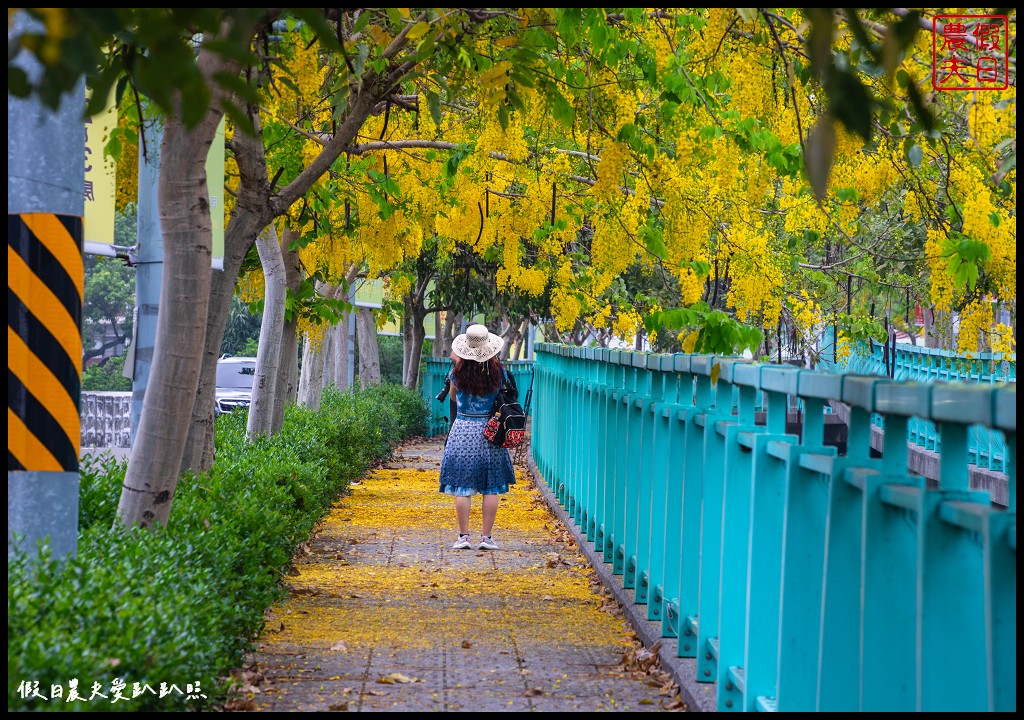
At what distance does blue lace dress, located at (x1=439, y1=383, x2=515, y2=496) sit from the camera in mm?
9789

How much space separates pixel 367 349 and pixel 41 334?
64.1 feet

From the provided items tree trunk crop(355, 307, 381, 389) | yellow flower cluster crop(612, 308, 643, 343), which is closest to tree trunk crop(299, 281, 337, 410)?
yellow flower cluster crop(612, 308, 643, 343)

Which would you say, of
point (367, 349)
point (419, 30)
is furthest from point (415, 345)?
point (419, 30)

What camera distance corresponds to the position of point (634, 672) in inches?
229

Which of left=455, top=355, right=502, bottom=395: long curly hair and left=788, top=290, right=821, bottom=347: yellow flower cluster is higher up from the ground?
left=788, top=290, right=821, bottom=347: yellow flower cluster

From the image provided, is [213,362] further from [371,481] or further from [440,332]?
[440,332]

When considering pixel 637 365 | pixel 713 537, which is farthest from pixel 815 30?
pixel 637 365

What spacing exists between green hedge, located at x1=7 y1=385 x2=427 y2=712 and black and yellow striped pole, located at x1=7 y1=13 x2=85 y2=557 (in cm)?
21

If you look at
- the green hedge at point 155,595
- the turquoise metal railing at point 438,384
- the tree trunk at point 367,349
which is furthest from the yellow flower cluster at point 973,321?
the turquoise metal railing at point 438,384

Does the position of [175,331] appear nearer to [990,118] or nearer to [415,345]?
[990,118]

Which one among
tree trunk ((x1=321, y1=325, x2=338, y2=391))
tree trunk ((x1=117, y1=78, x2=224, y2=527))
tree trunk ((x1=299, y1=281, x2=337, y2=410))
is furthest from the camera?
tree trunk ((x1=321, y1=325, x2=338, y2=391))

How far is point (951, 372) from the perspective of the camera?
15508 millimetres

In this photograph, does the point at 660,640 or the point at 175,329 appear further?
the point at 660,640

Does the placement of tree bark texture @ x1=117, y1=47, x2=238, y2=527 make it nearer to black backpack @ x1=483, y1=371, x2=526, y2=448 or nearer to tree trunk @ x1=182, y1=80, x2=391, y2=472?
tree trunk @ x1=182, y1=80, x2=391, y2=472
